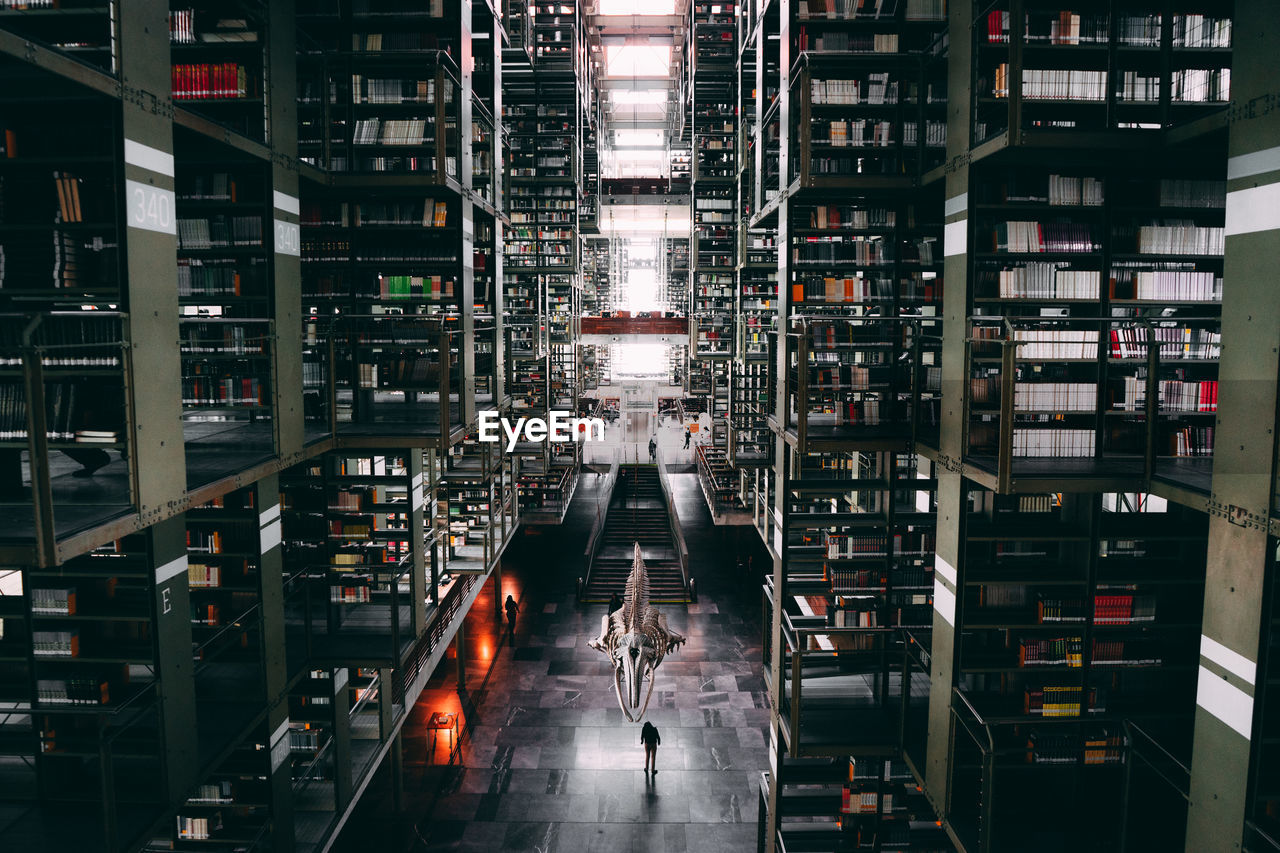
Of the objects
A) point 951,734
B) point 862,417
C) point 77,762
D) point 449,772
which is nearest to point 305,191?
point 77,762

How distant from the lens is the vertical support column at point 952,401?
4.06 meters

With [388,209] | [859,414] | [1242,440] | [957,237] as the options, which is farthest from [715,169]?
[1242,440]

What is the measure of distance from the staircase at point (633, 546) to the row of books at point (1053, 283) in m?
9.63

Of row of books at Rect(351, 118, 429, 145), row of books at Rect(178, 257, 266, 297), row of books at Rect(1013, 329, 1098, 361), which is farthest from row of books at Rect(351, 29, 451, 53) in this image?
row of books at Rect(1013, 329, 1098, 361)

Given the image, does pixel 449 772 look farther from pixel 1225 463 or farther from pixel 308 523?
pixel 1225 463

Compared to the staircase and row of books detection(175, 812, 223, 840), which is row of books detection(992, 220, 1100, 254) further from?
the staircase

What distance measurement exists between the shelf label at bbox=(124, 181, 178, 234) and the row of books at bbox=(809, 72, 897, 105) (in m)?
4.43

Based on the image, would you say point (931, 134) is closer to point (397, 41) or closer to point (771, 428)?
point (771, 428)


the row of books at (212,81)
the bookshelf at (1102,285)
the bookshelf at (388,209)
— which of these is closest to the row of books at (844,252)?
the bookshelf at (1102,285)

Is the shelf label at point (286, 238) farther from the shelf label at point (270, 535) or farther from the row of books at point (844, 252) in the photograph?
the row of books at point (844, 252)

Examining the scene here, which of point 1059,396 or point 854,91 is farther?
point 854,91

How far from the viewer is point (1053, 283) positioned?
15.3 feet

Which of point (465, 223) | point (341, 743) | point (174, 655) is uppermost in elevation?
point (465, 223)

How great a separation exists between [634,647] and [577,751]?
290 cm
